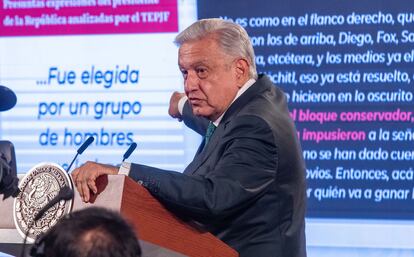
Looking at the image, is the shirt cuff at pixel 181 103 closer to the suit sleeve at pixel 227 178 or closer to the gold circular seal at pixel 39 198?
the suit sleeve at pixel 227 178

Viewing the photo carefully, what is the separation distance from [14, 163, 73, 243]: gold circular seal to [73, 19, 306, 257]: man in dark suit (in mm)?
151

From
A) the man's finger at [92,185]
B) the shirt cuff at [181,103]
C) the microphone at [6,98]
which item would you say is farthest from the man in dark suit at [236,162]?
the shirt cuff at [181,103]

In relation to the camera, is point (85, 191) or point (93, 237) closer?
point (93, 237)

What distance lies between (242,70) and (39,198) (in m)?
0.85

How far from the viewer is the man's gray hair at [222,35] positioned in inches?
116

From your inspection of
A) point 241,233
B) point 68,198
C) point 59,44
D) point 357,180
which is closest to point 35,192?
point 68,198

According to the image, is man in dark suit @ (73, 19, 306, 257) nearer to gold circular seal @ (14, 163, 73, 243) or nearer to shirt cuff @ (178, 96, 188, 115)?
gold circular seal @ (14, 163, 73, 243)

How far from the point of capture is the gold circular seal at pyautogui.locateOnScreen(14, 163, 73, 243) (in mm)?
2432

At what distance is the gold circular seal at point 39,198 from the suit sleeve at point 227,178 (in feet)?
0.73

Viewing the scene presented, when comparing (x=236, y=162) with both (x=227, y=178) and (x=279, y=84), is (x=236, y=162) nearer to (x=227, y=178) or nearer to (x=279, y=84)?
(x=227, y=178)

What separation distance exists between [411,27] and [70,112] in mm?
1826

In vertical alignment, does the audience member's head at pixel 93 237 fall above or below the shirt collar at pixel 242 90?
below

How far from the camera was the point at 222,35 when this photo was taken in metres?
2.97

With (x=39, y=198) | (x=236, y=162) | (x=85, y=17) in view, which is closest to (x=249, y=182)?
(x=236, y=162)
